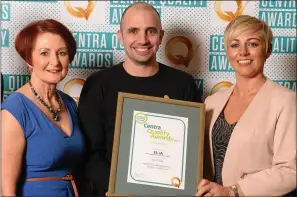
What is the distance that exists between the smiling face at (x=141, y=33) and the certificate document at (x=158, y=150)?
276mm

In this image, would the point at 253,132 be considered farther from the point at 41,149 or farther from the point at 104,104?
the point at 41,149

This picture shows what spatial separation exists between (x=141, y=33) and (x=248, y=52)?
17.4 inches

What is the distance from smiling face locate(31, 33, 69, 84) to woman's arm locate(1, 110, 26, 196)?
0.21 metres

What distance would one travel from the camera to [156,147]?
5.60ft

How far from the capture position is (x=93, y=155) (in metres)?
1.90

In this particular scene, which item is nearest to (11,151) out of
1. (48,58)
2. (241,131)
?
(48,58)

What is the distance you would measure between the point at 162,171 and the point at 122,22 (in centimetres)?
65

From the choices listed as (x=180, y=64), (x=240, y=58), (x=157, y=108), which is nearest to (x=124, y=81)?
(x=157, y=108)

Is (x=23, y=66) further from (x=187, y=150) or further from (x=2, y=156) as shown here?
(x=187, y=150)

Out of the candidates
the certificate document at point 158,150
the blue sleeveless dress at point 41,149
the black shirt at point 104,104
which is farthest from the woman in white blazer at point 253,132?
the blue sleeveless dress at point 41,149

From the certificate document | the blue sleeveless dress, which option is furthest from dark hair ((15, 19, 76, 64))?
the certificate document

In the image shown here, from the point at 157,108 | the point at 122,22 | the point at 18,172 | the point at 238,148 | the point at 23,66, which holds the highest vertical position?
the point at 122,22

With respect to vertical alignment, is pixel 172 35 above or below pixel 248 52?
above

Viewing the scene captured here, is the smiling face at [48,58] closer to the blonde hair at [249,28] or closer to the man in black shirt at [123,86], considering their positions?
the man in black shirt at [123,86]
